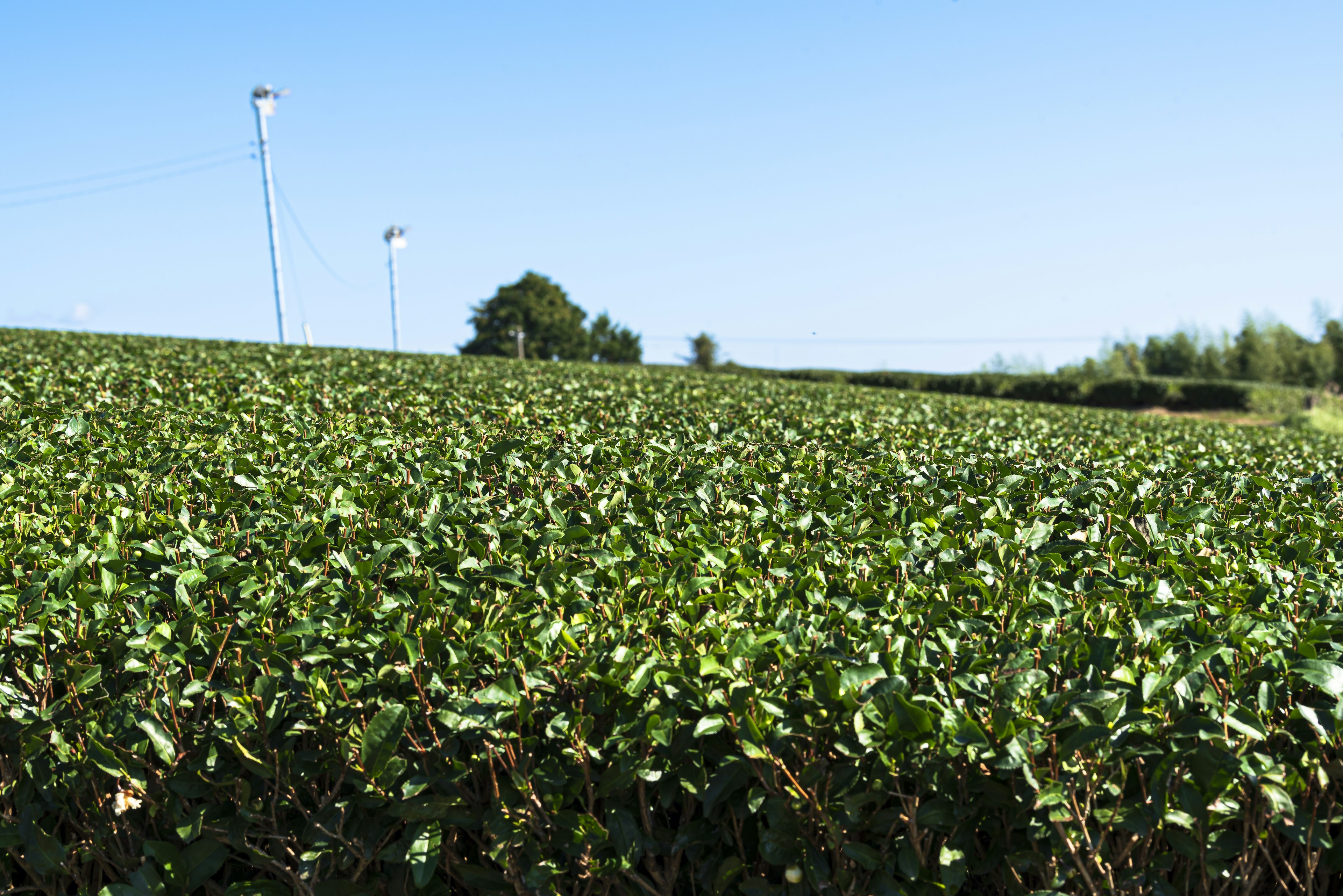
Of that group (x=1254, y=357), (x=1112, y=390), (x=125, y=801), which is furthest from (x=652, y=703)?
(x=1254, y=357)

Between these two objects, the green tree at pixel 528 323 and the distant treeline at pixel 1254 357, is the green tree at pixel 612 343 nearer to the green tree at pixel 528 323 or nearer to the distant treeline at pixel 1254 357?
the green tree at pixel 528 323

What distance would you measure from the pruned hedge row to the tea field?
80.4 feet

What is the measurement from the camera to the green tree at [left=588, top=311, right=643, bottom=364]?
242ft

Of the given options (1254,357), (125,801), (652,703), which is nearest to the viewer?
(652,703)

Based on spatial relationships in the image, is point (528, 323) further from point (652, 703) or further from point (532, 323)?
point (652, 703)

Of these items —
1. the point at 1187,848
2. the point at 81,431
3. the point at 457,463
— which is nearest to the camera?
the point at 1187,848

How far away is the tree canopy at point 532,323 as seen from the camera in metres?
66.6

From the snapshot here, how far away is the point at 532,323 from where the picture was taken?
66.6 m

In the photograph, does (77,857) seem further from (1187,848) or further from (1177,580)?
(1177,580)

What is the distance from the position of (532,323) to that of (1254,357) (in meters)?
45.9

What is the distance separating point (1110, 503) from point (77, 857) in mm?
4176

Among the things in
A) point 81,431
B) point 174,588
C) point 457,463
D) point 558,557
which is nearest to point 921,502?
point 558,557

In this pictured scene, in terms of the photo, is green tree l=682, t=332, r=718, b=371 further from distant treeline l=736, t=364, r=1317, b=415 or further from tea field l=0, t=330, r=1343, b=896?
tea field l=0, t=330, r=1343, b=896

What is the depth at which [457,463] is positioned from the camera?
4.30 meters
